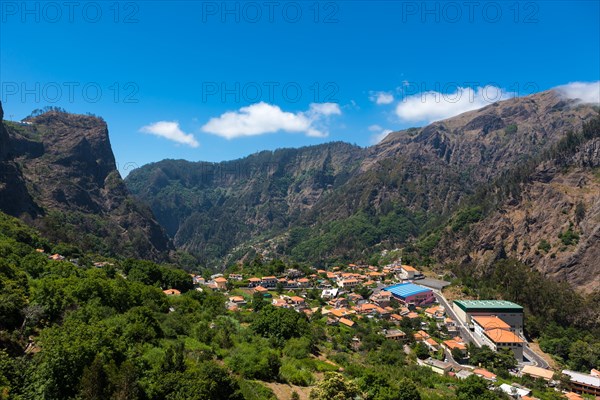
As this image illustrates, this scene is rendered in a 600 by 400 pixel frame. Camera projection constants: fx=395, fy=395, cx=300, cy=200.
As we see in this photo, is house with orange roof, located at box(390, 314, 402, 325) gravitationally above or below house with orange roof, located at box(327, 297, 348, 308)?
below

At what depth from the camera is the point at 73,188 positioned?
12581 cm

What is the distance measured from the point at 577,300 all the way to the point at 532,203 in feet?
127

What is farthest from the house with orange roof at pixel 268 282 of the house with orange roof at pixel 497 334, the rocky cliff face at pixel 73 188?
the rocky cliff face at pixel 73 188

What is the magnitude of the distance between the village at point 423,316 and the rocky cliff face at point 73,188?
51.2 m

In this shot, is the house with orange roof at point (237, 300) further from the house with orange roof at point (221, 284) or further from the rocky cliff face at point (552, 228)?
the rocky cliff face at point (552, 228)

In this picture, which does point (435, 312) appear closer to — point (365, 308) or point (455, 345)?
point (365, 308)

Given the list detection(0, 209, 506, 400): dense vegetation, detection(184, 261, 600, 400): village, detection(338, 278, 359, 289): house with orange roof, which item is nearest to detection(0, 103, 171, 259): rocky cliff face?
detection(184, 261, 600, 400): village

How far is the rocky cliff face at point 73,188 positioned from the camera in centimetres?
9619

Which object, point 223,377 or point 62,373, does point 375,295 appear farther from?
point 62,373

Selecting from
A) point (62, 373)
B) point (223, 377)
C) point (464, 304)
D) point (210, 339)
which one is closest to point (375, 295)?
point (464, 304)

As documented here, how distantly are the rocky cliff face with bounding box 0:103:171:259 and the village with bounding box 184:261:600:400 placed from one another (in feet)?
168

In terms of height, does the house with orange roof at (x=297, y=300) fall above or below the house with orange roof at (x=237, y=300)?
below

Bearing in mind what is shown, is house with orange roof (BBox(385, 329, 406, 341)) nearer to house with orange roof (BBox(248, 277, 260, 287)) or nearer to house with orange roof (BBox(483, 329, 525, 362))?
house with orange roof (BBox(483, 329, 525, 362))

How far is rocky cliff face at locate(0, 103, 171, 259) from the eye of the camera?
9619cm
